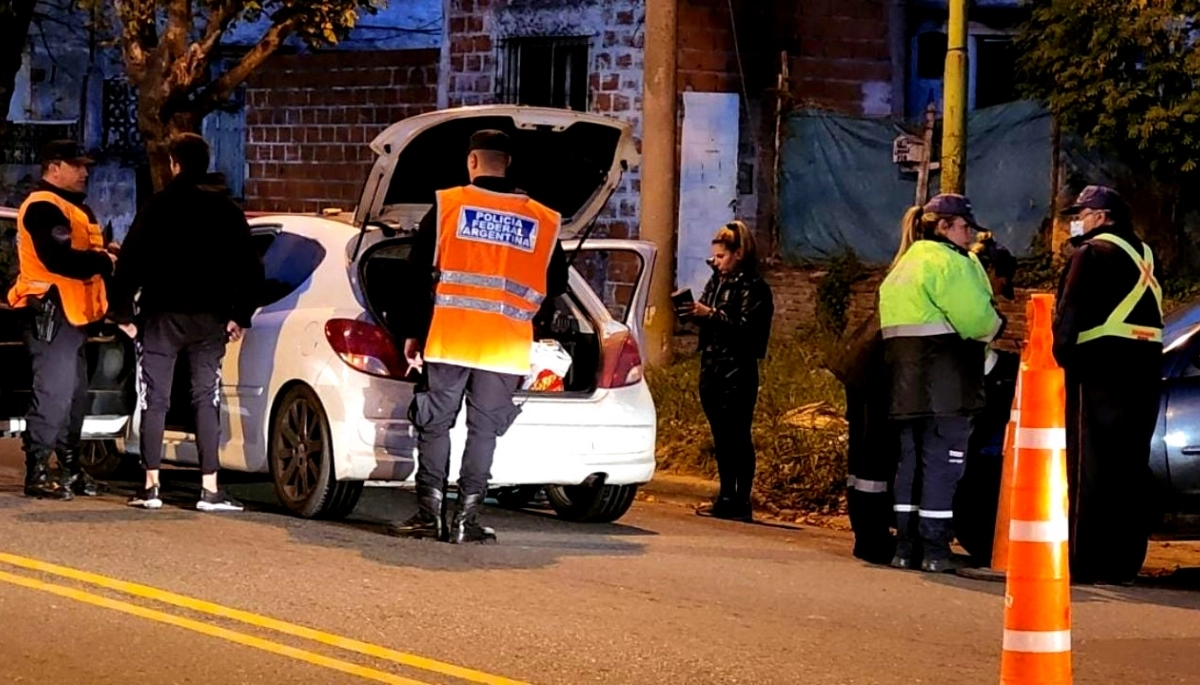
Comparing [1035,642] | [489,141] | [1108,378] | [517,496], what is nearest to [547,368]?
[489,141]

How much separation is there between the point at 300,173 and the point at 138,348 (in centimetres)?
1175

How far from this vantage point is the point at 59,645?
7.35m

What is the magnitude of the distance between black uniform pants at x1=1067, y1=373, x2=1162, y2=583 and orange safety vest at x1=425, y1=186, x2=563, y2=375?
2.50 metres

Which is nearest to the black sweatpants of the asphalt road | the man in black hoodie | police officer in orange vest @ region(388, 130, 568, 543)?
the man in black hoodie

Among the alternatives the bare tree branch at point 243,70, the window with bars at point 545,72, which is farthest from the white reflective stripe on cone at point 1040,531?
the window with bars at point 545,72

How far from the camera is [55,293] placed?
10602mm

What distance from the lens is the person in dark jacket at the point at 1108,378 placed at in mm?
9484

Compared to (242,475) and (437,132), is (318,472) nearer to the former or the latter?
(437,132)

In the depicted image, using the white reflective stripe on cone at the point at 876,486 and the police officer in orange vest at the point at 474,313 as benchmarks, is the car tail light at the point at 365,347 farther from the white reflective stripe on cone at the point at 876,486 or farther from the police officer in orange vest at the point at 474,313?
the white reflective stripe on cone at the point at 876,486

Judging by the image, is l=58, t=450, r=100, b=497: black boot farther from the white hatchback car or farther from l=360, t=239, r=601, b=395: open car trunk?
l=360, t=239, r=601, b=395: open car trunk

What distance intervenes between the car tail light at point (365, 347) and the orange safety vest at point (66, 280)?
1419 millimetres

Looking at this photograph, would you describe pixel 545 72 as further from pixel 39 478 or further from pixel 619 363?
pixel 39 478

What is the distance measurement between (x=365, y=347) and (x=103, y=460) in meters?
2.67

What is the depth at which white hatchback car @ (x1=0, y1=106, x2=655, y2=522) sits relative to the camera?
9969 mm
